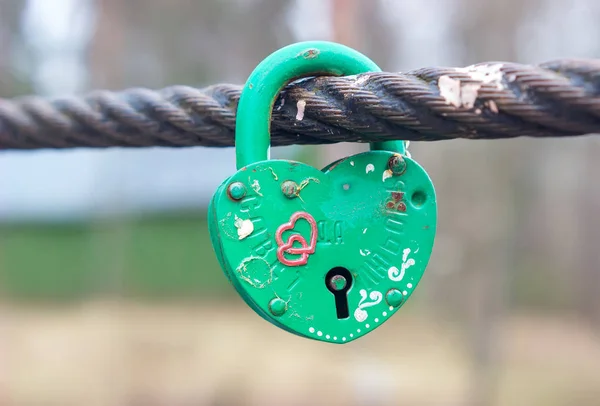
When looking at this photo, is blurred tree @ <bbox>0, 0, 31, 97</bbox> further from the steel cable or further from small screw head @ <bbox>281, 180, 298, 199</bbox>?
small screw head @ <bbox>281, 180, 298, 199</bbox>

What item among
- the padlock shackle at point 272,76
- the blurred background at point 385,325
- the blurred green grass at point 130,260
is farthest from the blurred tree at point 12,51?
the padlock shackle at point 272,76

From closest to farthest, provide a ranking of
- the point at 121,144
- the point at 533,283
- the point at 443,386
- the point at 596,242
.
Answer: the point at 121,144 < the point at 443,386 < the point at 596,242 < the point at 533,283

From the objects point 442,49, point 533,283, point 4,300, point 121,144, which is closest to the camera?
point 121,144

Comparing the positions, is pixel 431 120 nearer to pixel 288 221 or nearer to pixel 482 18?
pixel 288 221

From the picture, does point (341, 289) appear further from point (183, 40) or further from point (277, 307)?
point (183, 40)

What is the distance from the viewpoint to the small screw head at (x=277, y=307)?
376mm

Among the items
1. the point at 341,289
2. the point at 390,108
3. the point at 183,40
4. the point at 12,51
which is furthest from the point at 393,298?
the point at 12,51

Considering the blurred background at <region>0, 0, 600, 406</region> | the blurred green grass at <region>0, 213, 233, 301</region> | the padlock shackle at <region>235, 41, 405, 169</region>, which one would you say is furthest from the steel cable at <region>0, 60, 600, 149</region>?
the blurred green grass at <region>0, 213, 233, 301</region>

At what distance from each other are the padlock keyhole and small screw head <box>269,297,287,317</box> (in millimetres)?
38

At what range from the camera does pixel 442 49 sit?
134 inches

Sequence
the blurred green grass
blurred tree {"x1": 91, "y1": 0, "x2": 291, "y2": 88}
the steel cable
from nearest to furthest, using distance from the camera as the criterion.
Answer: the steel cable < blurred tree {"x1": 91, "y1": 0, "x2": 291, "y2": 88} < the blurred green grass

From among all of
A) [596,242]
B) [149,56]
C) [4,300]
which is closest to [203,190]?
[149,56]

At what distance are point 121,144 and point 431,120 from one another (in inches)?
13.3

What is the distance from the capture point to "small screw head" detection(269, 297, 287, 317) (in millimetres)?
376
